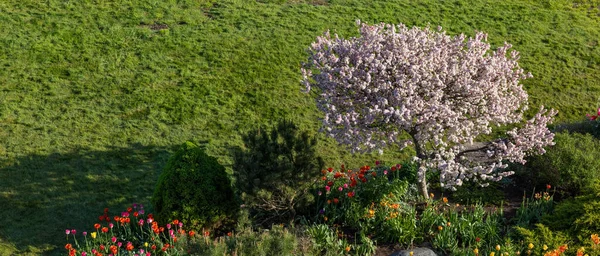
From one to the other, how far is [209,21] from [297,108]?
4.72 m

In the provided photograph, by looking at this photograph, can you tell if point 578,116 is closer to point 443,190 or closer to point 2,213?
point 443,190

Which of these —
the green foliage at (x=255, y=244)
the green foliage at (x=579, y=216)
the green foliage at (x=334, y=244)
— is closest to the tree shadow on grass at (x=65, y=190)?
the green foliage at (x=255, y=244)

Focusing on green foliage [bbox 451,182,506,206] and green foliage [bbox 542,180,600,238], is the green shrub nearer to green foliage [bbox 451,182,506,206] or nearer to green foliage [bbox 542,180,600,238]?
green foliage [bbox 451,182,506,206]

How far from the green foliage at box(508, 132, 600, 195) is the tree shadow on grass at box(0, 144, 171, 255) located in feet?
22.7

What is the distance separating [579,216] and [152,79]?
387 inches

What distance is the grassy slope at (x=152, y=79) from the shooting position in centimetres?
1154

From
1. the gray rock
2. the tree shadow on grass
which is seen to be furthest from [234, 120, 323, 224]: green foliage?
the tree shadow on grass

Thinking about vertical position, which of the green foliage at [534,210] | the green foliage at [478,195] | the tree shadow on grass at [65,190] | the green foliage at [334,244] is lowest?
the tree shadow on grass at [65,190]

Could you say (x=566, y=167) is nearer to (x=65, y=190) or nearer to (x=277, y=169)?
(x=277, y=169)

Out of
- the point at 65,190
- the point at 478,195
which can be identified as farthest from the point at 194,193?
the point at 478,195

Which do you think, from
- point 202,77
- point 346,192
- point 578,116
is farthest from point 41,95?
point 578,116

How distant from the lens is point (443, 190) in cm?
1094

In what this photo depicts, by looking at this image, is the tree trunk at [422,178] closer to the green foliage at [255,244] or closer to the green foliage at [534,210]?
the green foliage at [534,210]

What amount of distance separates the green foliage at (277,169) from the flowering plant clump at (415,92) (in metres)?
0.63
